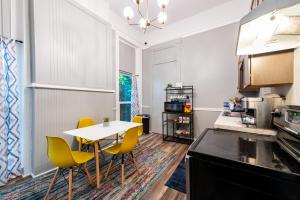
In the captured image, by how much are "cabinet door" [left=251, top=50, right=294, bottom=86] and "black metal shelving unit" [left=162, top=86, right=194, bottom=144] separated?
248 cm

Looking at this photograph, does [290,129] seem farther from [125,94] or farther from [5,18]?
[125,94]

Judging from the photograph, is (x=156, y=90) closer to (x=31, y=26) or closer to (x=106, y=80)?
(x=106, y=80)

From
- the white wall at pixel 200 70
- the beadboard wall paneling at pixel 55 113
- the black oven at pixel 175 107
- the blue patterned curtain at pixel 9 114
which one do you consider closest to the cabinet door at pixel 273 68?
the white wall at pixel 200 70

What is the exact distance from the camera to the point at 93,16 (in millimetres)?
2996

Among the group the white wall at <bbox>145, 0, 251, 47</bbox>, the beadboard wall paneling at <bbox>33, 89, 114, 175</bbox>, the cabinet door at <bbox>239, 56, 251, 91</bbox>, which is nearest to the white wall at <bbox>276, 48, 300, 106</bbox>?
the cabinet door at <bbox>239, 56, 251, 91</bbox>

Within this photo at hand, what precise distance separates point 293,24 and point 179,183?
7.15 ft

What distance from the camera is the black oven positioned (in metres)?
3.84

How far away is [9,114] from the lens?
6.50 feet

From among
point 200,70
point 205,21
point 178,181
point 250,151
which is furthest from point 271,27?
point 205,21

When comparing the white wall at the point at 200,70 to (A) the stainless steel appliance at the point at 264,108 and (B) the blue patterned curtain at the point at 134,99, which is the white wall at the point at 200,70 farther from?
(A) the stainless steel appliance at the point at 264,108

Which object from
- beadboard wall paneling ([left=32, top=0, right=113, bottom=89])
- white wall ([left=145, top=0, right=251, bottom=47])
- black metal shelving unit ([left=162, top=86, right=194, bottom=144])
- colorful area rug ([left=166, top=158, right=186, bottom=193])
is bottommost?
colorful area rug ([left=166, top=158, right=186, bottom=193])

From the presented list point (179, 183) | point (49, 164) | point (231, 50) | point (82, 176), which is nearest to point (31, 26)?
point (49, 164)

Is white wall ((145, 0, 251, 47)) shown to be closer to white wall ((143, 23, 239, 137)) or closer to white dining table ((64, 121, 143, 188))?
white wall ((143, 23, 239, 137))

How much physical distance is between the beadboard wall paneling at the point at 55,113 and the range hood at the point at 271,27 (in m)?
2.77
